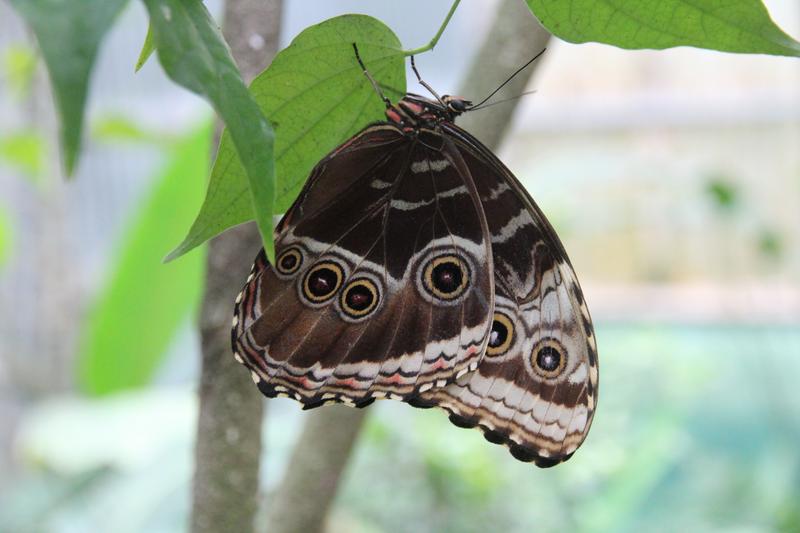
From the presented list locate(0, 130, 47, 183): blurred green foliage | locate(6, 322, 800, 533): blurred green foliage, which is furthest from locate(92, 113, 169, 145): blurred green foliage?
locate(6, 322, 800, 533): blurred green foliage

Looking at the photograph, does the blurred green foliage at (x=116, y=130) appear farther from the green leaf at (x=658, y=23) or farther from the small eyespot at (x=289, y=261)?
the green leaf at (x=658, y=23)

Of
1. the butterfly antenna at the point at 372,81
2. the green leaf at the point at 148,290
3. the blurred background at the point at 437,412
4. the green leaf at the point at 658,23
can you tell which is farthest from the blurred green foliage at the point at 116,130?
the green leaf at the point at 658,23

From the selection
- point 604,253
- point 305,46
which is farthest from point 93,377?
point 604,253

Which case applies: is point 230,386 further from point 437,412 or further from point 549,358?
point 437,412

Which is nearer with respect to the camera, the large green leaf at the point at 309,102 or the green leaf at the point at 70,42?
the green leaf at the point at 70,42

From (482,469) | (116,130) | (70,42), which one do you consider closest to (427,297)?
(70,42)

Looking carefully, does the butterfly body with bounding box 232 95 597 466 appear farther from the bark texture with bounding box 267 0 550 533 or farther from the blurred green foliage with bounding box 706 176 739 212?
the blurred green foliage with bounding box 706 176 739 212

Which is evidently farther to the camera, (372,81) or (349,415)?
(349,415)
